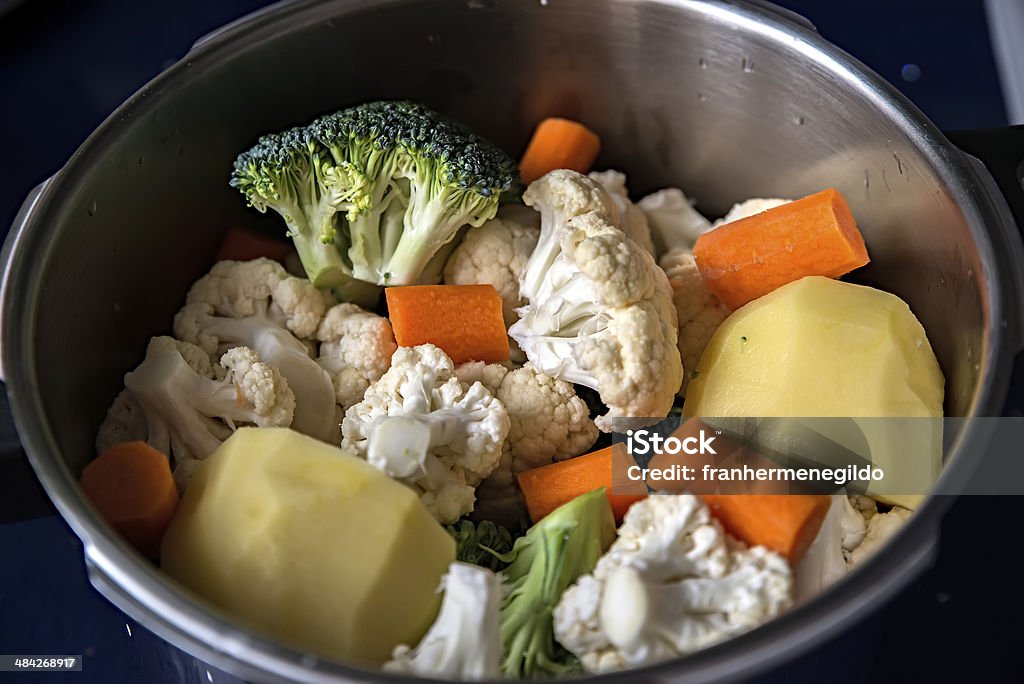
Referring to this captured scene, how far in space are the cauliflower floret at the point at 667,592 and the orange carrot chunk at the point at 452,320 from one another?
42 cm

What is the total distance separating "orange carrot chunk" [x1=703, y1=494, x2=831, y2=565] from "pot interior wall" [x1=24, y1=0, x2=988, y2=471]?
0.32 metres

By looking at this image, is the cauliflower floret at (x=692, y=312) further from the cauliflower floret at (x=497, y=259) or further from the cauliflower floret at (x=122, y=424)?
the cauliflower floret at (x=122, y=424)

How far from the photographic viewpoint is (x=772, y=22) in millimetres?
1478

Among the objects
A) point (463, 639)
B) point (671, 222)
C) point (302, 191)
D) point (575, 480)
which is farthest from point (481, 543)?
point (671, 222)

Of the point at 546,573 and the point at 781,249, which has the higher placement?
the point at 781,249

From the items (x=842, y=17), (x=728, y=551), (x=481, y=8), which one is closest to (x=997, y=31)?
(x=842, y=17)

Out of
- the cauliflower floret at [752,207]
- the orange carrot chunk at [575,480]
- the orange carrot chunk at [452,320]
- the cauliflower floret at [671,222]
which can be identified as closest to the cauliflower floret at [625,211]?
the cauliflower floret at [671,222]

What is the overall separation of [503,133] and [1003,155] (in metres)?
0.85

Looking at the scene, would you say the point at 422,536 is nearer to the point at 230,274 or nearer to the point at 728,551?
the point at 728,551

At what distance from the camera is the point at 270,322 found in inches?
57.6

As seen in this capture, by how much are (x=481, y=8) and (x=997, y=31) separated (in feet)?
4.74

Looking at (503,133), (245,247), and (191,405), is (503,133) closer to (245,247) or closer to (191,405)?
(245,247)

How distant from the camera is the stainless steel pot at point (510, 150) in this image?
1197 millimetres
